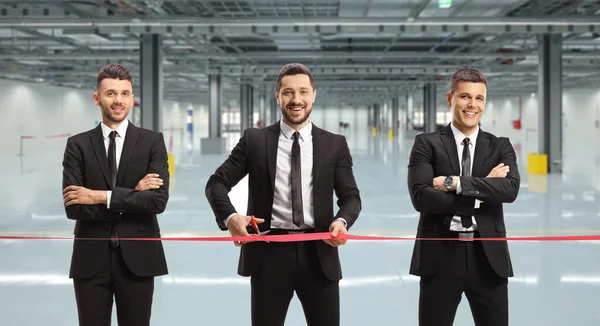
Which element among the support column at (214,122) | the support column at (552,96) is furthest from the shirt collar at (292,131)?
the support column at (214,122)

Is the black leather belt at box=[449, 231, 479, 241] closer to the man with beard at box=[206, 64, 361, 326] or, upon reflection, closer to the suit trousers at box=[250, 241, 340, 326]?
the man with beard at box=[206, 64, 361, 326]

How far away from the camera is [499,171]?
3.34 metres

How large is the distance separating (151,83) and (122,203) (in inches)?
676

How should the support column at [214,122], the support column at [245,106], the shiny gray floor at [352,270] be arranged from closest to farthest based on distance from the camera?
A: the shiny gray floor at [352,270] < the support column at [214,122] < the support column at [245,106]

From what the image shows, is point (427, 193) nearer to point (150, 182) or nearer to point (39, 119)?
point (150, 182)

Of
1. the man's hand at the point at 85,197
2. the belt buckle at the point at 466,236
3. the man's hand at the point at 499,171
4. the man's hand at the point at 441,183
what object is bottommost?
the belt buckle at the point at 466,236

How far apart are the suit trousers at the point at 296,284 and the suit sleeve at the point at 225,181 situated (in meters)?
0.31

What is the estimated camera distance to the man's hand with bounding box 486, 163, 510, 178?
3.33m

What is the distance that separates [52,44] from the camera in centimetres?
2741

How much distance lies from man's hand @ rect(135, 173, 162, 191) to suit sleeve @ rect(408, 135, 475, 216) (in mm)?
1504

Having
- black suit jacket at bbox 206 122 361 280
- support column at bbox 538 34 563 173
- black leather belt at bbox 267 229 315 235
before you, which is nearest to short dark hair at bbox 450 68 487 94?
black suit jacket at bbox 206 122 361 280

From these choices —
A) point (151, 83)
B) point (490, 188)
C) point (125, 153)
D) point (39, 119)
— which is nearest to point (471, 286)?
point (490, 188)

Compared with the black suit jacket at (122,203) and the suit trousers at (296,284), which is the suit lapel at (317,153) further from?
the black suit jacket at (122,203)

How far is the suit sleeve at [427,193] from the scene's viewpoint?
327 centimetres
